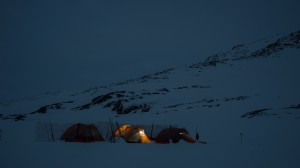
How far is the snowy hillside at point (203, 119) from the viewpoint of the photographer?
16.0 m

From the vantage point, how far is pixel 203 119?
4062 centimetres

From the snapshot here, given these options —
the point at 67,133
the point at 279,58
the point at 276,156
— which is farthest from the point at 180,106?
the point at 279,58

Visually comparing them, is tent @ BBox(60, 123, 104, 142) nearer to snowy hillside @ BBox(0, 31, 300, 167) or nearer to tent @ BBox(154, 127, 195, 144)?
snowy hillside @ BBox(0, 31, 300, 167)

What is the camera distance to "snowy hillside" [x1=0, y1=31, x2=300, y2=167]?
52.6 ft

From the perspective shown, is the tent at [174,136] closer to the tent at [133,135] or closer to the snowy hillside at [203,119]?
the tent at [133,135]

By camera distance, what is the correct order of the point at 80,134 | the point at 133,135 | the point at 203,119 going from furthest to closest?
the point at 203,119
the point at 133,135
the point at 80,134

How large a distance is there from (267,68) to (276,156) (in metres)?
79.0

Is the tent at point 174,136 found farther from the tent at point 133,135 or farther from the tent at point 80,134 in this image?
the tent at point 80,134

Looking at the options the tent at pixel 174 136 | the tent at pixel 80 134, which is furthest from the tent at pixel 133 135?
the tent at pixel 80 134

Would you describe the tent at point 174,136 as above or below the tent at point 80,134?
below

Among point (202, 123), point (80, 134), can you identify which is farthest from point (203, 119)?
point (80, 134)

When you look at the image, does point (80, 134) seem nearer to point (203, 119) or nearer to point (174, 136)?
point (174, 136)

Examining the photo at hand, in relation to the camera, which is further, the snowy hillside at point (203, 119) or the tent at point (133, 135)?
the tent at point (133, 135)

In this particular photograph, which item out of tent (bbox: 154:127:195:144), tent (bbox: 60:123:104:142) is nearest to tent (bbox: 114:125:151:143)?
tent (bbox: 154:127:195:144)
